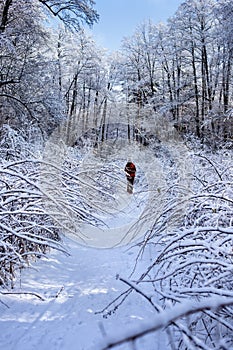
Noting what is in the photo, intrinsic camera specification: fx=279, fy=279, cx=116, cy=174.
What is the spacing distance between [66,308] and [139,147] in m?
14.9

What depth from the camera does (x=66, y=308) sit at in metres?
2.57

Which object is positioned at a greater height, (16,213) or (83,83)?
(83,83)

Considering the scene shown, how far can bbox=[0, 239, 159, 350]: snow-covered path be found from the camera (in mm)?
2107

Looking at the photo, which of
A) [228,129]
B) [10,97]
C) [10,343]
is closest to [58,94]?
Result: [10,97]

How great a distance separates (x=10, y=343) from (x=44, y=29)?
10575 mm

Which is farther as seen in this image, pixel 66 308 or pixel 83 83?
pixel 83 83

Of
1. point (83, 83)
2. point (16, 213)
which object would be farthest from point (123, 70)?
point (16, 213)

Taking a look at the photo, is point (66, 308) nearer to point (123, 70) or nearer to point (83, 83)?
point (83, 83)

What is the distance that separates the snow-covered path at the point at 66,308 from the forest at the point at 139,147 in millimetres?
175

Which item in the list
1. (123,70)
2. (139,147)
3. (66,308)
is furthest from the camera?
(123,70)

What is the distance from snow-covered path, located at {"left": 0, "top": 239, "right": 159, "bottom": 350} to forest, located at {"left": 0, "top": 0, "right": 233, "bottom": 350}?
0.18 m

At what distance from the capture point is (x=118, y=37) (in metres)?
21.1

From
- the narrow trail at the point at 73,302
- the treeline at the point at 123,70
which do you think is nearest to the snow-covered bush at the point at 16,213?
the narrow trail at the point at 73,302

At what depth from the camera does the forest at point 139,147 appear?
6.23 ft
